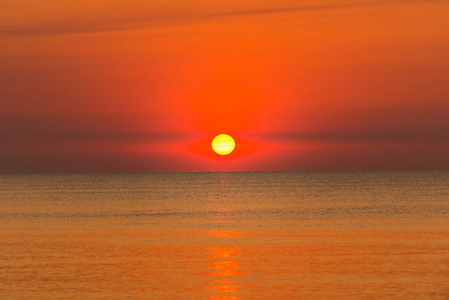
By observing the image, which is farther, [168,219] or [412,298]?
[168,219]

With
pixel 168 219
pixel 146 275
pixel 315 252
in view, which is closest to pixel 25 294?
pixel 146 275

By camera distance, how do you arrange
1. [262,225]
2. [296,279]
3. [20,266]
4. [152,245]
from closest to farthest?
[296,279], [20,266], [152,245], [262,225]

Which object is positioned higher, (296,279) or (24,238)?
(24,238)

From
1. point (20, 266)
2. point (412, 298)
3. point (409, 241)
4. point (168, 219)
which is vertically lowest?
point (412, 298)

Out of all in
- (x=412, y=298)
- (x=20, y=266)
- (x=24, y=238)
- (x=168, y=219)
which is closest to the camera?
(x=412, y=298)

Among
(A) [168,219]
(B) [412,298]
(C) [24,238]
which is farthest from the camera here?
(A) [168,219]

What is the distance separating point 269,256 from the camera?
34.2m

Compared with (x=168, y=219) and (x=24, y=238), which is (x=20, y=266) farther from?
(x=168, y=219)

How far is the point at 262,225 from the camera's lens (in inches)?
2029

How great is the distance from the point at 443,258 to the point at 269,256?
25.1ft

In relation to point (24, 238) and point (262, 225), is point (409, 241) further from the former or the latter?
point (24, 238)

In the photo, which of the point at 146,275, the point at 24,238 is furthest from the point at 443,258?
the point at 24,238

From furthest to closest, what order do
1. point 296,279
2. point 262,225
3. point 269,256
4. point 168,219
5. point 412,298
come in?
point 168,219
point 262,225
point 269,256
point 296,279
point 412,298

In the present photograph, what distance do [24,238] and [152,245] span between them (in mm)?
9167
